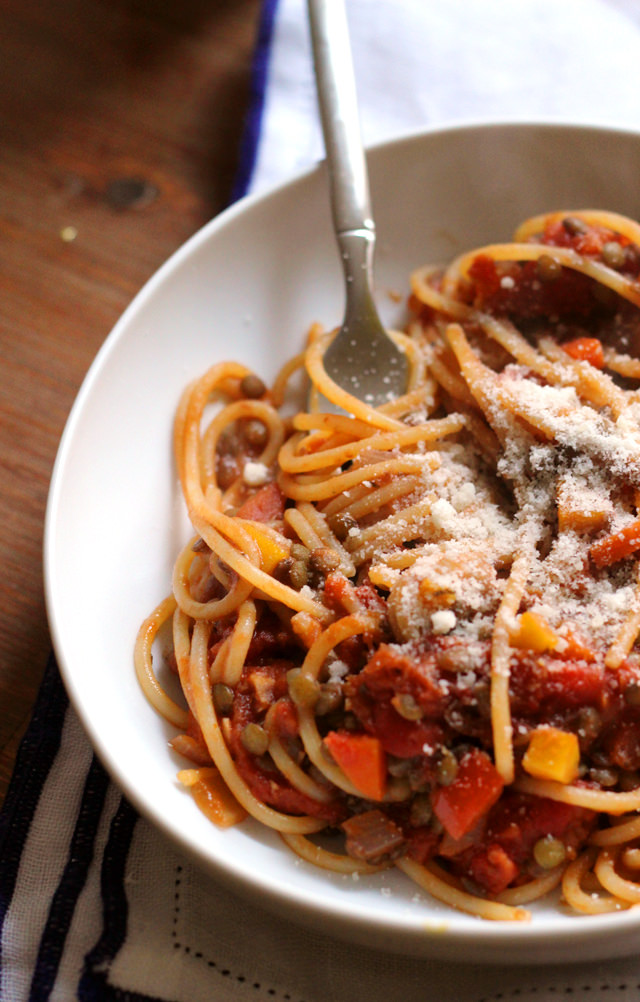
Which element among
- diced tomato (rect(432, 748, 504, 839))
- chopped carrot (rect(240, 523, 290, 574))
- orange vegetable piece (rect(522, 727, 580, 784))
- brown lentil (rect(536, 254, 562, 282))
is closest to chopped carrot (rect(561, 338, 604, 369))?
brown lentil (rect(536, 254, 562, 282))

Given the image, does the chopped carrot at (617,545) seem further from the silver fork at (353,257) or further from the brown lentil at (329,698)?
the silver fork at (353,257)

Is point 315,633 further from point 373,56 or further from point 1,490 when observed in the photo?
point 373,56

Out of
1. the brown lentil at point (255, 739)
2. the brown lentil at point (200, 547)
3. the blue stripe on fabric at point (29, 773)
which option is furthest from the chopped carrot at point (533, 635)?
the blue stripe on fabric at point (29, 773)

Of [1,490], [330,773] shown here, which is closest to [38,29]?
[1,490]

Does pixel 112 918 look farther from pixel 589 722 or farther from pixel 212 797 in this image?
pixel 589 722

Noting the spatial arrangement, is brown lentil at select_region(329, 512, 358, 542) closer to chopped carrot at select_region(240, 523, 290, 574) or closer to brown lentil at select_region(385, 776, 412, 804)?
chopped carrot at select_region(240, 523, 290, 574)

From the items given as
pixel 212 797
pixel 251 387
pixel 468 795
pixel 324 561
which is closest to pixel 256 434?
pixel 251 387
